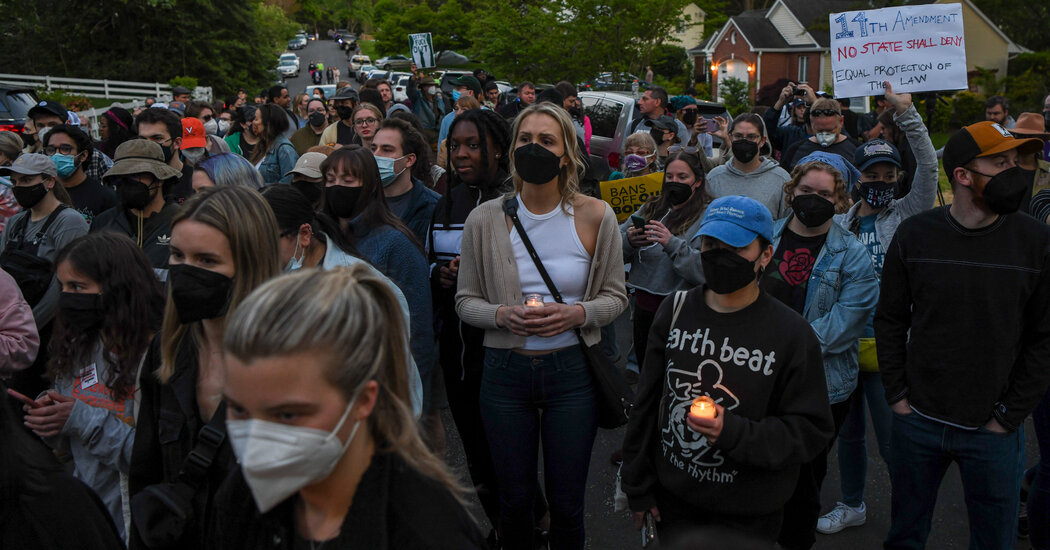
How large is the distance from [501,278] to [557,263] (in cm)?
26

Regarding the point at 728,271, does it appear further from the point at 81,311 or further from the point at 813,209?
the point at 81,311

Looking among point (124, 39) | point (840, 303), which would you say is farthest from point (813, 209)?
point (124, 39)

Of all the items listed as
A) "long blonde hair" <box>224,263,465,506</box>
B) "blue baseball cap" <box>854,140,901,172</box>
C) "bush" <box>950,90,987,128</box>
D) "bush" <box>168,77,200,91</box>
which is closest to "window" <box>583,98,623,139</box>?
"blue baseball cap" <box>854,140,901,172</box>

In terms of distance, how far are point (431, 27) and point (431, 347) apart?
151ft

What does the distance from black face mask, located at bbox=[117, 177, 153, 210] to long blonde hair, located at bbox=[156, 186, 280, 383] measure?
2.61m

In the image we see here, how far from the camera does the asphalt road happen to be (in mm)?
4383

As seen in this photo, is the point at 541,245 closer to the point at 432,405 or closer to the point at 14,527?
the point at 432,405

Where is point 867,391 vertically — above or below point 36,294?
below

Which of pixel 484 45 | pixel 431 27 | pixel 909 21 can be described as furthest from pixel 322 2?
pixel 909 21

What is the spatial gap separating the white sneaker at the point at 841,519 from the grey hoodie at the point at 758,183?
2.00m

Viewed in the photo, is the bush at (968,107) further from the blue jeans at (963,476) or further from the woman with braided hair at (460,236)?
the blue jeans at (963,476)

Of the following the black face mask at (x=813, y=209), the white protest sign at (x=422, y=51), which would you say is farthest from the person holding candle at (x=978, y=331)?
the white protest sign at (x=422, y=51)

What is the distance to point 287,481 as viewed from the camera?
1.74 m

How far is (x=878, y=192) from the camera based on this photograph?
4441 millimetres
